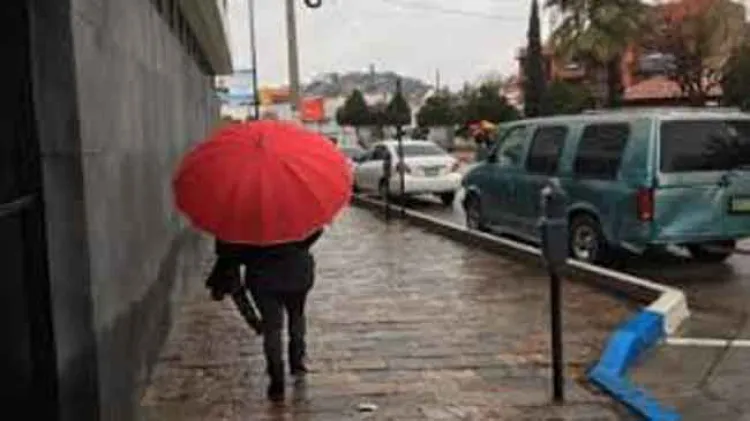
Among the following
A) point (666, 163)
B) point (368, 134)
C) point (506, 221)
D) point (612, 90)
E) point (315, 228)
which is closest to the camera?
point (315, 228)

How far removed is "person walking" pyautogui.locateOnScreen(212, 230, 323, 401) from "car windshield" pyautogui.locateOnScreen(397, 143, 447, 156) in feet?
71.5

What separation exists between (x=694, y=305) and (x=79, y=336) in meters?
7.54

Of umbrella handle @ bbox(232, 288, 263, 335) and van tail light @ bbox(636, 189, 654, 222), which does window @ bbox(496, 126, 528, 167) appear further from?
umbrella handle @ bbox(232, 288, 263, 335)

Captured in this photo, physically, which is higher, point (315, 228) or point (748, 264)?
point (315, 228)

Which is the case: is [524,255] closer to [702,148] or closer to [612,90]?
[702,148]

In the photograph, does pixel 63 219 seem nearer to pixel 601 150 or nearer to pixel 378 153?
pixel 601 150

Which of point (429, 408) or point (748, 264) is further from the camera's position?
point (748, 264)

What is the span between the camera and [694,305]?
11.9 metres

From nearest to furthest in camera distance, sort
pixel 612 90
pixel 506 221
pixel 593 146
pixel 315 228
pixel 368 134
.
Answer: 1. pixel 315 228
2. pixel 593 146
3. pixel 506 221
4. pixel 612 90
5. pixel 368 134

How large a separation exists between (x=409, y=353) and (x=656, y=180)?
4867 millimetres

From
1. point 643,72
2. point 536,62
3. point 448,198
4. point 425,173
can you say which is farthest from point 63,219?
point 643,72

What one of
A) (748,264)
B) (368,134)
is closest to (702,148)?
(748,264)

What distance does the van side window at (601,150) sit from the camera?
45.5ft

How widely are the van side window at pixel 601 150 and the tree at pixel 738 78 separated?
39.4m
